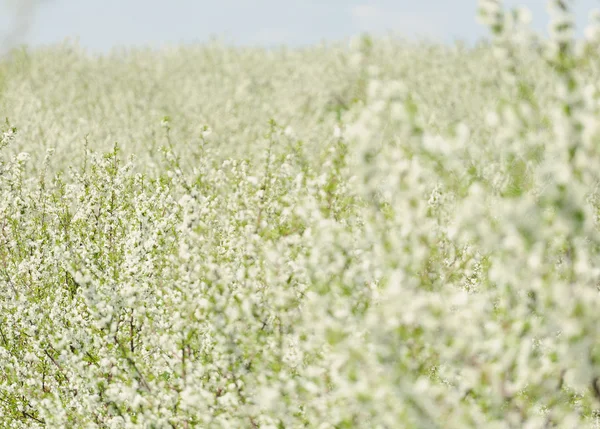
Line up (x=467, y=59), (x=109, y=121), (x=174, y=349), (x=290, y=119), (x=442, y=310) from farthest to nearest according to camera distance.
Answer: (x=467, y=59) → (x=290, y=119) → (x=109, y=121) → (x=174, y=349) → (x=442, y=310)

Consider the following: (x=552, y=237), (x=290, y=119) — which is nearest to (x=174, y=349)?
(x=552, y=237)

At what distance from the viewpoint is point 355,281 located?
5.68m

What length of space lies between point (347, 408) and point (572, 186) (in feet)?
8.27

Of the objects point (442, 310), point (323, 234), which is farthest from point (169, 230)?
point (442, 310)

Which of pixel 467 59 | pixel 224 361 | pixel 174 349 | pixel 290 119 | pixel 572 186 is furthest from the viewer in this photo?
pixel 467 59

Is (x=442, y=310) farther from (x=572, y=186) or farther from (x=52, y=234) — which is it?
(x=52, y=234)

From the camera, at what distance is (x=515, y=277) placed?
439 cm

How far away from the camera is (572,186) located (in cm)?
404

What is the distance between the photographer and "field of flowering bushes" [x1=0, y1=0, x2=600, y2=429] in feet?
14.3

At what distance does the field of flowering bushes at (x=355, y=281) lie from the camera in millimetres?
4359

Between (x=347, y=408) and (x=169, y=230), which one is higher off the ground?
(x=169, y=230)

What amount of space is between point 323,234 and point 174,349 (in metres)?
2.64

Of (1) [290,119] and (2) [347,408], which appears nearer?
(2) [347,408]

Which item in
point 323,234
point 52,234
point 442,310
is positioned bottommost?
point 442,310
